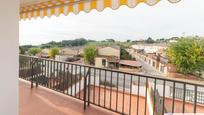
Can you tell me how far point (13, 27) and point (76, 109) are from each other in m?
2.23

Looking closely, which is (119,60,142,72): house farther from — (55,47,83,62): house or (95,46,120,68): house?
(55,47,83,62): house

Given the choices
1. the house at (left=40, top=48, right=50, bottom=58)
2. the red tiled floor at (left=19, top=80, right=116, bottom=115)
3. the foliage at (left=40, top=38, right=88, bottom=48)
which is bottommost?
the red tiled floor at (left=19, top=80, right=116, bottom=115)

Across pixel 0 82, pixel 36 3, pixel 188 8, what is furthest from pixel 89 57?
pixel 0 82

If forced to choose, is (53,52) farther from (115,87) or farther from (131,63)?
(131,63)

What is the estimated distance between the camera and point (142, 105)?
4371 millimetres

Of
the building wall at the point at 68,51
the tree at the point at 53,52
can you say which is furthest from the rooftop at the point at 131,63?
the tree at the point at 53,52

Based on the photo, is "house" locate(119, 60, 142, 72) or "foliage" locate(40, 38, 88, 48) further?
"foliage" locate(40, 38, 88, 48)

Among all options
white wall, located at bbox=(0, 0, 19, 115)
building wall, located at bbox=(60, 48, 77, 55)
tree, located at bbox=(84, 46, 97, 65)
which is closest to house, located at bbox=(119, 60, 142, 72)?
tree, located at bbox=(84, 46, 97, 65)

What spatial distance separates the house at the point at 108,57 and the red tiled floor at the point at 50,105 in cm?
92

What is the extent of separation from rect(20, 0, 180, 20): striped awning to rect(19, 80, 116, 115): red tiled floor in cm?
188

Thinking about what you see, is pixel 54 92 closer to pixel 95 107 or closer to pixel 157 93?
pixel 95 107

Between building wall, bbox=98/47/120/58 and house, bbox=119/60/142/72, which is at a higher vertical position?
building wall, bbox=98/47/120/58

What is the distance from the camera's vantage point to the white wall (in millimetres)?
2072

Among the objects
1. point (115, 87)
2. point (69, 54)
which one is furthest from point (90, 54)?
point (115, 87)
